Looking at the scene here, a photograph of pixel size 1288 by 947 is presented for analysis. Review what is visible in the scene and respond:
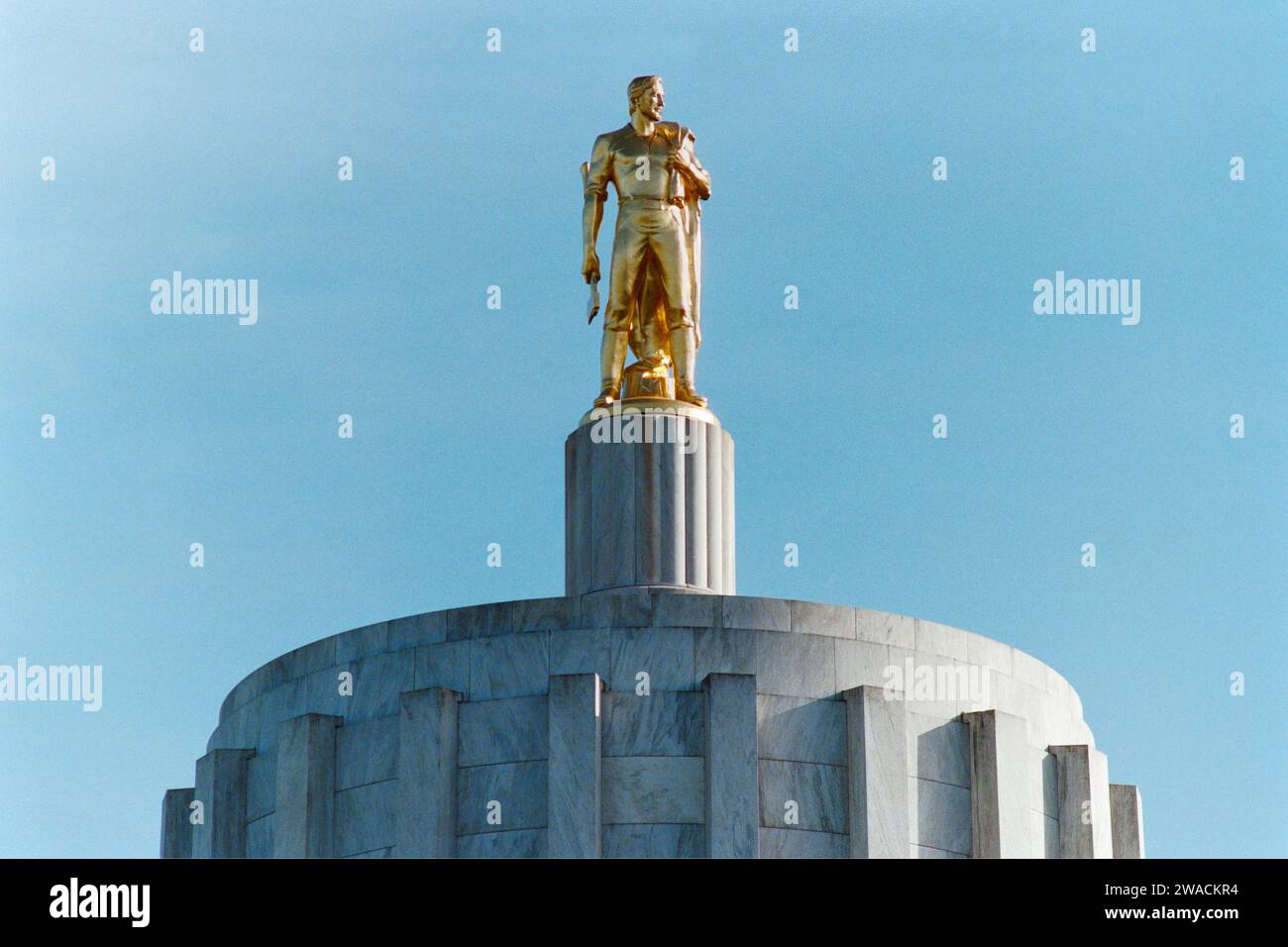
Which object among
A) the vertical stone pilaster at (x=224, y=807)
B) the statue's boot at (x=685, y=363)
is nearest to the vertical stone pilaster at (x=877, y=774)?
the statue's boot at (x=685, y=363)

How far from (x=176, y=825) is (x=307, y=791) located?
4048mm

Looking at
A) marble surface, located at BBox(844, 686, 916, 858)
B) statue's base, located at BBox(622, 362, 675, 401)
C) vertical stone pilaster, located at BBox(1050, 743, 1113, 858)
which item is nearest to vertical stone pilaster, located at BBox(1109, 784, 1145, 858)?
vertical stone pilaster, located at BBox(1050, 743, 1113, 858)

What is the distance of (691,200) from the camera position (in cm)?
4138

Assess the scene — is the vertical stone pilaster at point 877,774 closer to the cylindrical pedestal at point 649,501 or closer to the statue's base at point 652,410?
the cylindrical pedestal at point 649,501

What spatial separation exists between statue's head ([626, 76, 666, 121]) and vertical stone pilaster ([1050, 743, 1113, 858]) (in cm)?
1111

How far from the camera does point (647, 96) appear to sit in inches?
1604

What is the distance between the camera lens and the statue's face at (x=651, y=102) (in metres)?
40.8

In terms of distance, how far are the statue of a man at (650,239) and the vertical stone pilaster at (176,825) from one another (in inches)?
332

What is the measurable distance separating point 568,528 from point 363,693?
181 inches

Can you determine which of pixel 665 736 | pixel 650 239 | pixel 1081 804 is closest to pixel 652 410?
pixel 650 239

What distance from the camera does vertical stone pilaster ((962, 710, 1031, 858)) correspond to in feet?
117
